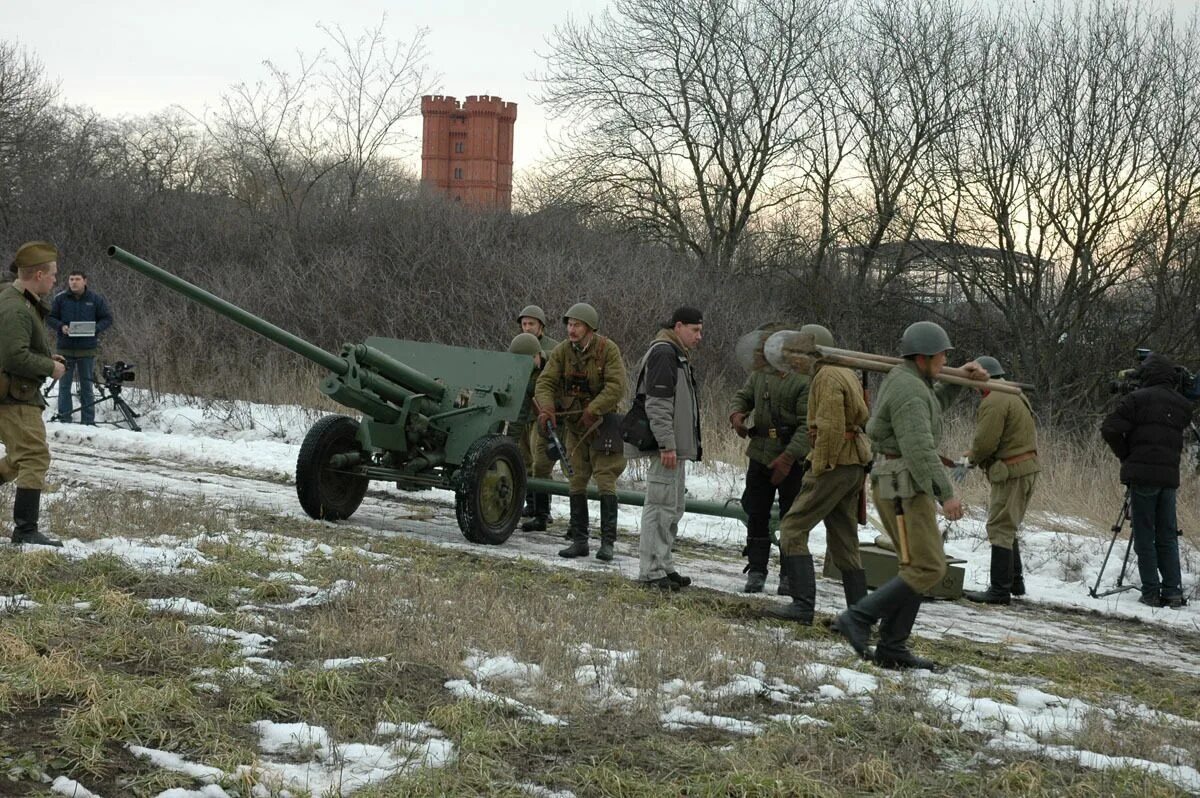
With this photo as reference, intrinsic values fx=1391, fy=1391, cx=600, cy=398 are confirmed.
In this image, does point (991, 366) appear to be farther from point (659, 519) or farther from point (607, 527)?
point (607, 527)

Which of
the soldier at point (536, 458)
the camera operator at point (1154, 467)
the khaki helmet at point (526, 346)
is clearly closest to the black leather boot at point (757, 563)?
the soldier at point (536, 458)

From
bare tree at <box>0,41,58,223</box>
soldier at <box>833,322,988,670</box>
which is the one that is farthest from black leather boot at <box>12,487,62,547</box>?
bare tree at <box>0,41,58,223</box>

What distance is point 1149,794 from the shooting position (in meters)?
4.65

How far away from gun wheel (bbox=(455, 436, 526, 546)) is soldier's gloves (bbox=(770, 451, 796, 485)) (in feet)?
7.71

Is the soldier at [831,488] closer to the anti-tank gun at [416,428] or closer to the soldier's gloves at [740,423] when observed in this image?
the soldier's gloves at [740,423]

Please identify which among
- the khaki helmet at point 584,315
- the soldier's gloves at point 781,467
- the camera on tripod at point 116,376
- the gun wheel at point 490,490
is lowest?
the gun wheel at point 490,490

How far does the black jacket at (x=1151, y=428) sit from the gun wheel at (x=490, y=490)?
14.3 feet

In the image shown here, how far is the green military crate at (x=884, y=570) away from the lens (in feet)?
30.0

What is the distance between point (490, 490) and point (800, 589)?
3.16m

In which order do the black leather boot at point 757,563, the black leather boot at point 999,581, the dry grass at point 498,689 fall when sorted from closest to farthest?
the dry grass at point 498,689, the black leather boot at point 757,563, the black leather boot at point 999,581

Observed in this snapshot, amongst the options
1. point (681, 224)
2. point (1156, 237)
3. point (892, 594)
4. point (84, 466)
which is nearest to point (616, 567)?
point (892, 594)

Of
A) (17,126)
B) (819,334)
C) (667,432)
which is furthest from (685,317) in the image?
(17,126)

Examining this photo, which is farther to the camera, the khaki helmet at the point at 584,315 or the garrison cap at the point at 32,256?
the khaki helmet at the point at 584,315

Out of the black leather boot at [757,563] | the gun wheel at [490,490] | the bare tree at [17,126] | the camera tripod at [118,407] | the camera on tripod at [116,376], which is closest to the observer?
the black leather boot at [757,563]
